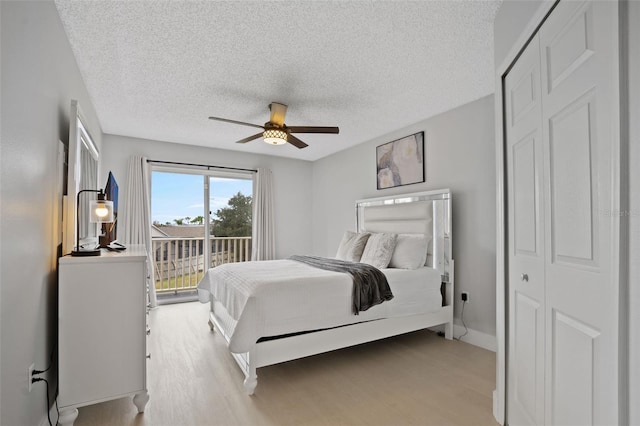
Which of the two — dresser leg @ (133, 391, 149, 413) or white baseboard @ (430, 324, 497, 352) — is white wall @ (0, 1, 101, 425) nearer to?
dresser leg @ (133, 391, 149, 413)

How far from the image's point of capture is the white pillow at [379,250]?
3.54 m

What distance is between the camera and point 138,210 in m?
4.80

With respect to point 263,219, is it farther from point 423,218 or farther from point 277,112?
point 423,218

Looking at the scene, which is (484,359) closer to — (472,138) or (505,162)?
(505,162)

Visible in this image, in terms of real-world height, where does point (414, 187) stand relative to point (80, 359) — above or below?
above

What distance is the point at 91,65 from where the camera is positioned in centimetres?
264

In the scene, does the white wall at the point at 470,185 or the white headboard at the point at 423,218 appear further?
the white headboard at the point at 423,218

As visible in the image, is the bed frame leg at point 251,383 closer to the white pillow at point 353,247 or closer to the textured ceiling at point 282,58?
the white pillow at point 353,247

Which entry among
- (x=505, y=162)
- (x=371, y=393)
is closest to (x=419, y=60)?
(x=505, y=162)

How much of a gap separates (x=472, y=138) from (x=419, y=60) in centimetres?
128

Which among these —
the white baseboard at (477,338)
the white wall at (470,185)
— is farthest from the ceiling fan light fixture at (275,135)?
the white baseboard at (477,338)

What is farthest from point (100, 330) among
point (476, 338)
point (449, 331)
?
point (476, 338)

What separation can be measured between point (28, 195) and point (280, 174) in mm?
4570

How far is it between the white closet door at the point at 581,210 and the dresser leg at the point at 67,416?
8.14ft
